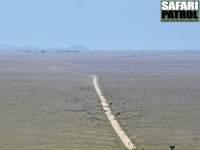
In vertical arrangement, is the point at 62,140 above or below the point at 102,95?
above

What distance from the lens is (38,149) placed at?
40.6m

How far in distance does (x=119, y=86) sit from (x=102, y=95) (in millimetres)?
14905

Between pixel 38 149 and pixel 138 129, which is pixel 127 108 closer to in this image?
pixel 138 129

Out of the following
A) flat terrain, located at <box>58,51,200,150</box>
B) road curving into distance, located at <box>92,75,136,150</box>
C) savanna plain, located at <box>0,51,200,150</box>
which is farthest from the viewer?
flat terrain, located at <box>58,51,200,150</box>

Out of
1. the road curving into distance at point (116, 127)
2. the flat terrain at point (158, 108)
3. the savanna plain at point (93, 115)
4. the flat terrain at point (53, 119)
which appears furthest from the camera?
the flat terrain at point (158, 108)

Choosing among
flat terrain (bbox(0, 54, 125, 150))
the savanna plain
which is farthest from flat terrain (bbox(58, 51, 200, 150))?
flat terrain (bbox(0, 54, 125, 150))

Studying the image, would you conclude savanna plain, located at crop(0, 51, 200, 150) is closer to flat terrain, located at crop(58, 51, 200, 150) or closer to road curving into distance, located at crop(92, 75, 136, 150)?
flat terrain, located at crop(58, 51, 200, 150)

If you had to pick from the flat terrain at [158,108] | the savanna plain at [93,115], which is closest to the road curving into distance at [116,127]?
the savanna plain at [93,115]

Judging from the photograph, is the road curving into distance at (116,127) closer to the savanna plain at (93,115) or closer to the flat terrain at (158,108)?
the savanna plain at (93,115)

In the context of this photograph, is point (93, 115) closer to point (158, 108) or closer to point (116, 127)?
point (116, 127)

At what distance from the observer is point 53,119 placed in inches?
2207

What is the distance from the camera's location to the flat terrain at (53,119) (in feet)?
142

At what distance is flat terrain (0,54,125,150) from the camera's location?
43216mm

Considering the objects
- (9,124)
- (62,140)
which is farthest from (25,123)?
(62,140)
